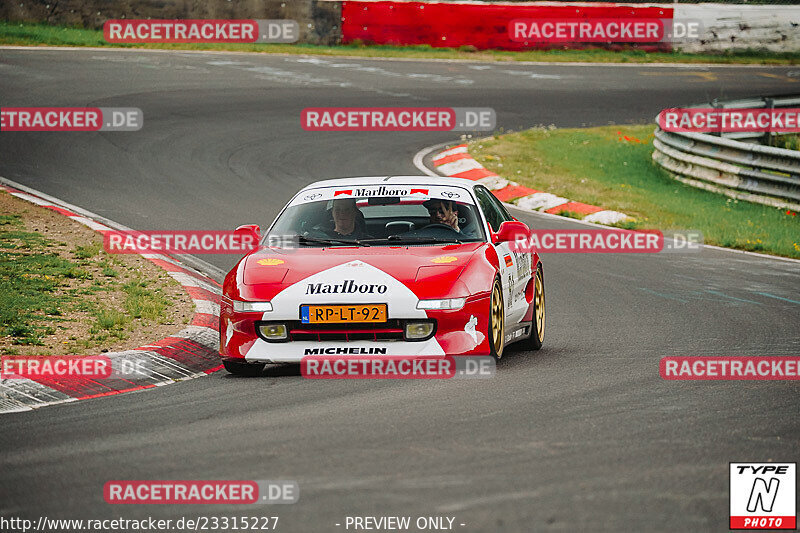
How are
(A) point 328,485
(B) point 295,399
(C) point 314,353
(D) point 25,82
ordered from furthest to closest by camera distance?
(D) point 25,82 < (C) point 314,353 < (B) point 295,399 < (A) point 328,485

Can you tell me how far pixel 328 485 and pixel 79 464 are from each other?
1282mm

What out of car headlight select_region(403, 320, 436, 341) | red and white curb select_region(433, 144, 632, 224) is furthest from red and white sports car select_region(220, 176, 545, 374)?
red and white curb select_region(433, 144, 632, 224)

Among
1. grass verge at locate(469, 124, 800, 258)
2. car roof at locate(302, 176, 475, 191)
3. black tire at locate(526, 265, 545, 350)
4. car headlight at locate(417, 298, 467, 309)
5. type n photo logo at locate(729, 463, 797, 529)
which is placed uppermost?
car roof at locate(302, 176, 475, 191)

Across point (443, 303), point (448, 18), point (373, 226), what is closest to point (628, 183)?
point (373, 226)

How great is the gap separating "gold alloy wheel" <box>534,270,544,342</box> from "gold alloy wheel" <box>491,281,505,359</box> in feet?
3.03

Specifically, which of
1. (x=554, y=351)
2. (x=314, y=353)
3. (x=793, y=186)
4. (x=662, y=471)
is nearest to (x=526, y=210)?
(x=793, y=186)

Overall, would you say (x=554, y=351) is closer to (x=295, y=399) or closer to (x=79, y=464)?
(x=295, y=399)

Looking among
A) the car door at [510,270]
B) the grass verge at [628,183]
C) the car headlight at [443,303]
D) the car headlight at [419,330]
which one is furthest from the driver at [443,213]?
the grass verge at [628,183]

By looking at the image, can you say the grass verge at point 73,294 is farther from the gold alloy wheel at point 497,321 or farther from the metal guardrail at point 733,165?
the metal guardrail at point 733,165

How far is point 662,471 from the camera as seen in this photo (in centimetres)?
569

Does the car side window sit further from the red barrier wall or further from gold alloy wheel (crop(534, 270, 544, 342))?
the red barrier wall

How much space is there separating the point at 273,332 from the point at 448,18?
2242 cm

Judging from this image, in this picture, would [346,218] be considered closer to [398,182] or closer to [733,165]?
[398,182]

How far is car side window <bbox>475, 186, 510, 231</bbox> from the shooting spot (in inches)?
386
